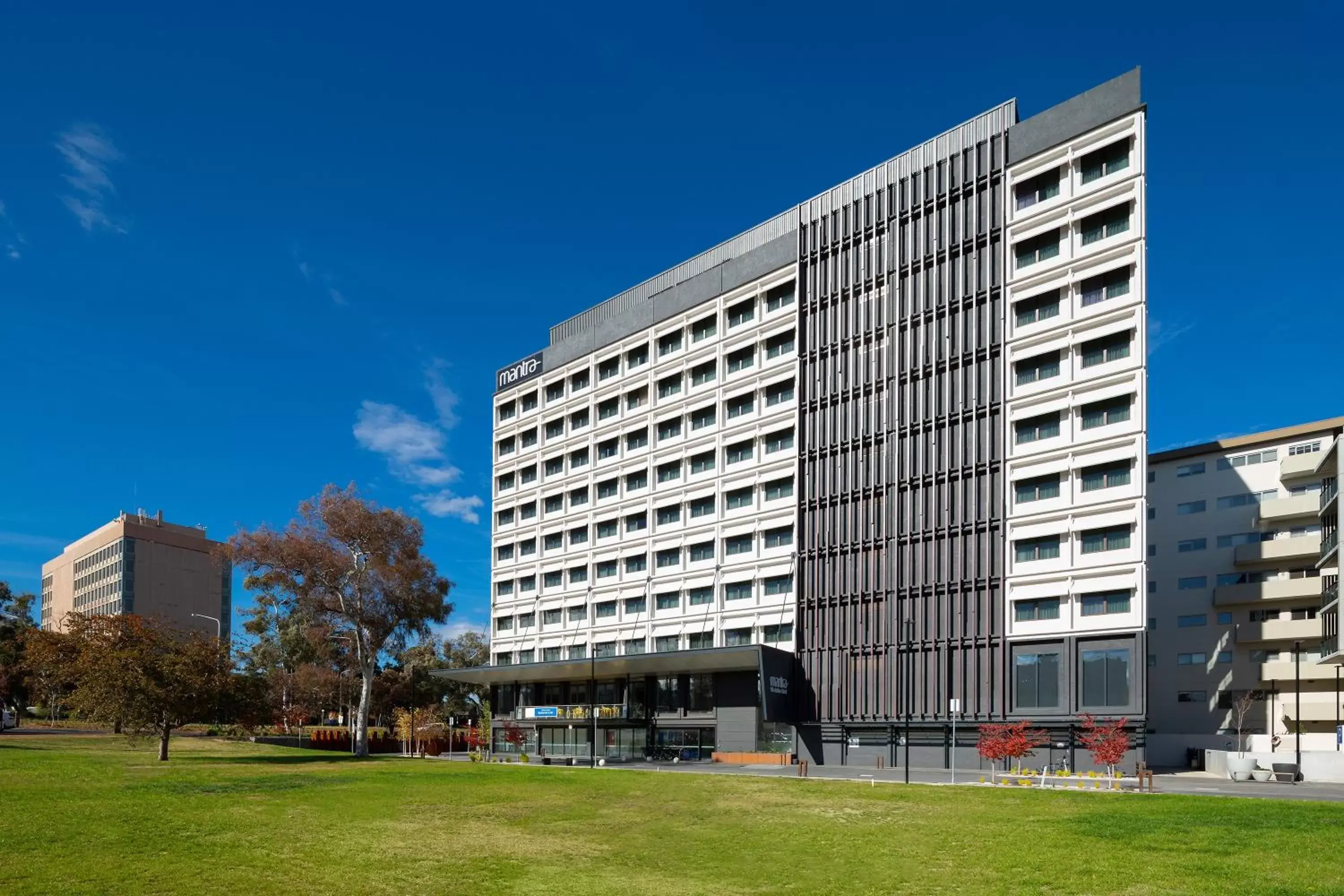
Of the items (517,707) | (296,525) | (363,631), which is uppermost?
(296,525)

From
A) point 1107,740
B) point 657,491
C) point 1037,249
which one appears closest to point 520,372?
point 657,491

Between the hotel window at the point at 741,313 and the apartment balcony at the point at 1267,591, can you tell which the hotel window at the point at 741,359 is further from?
the apartment balcony at the point at 1267,591

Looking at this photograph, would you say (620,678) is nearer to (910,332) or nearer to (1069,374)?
(910,332)

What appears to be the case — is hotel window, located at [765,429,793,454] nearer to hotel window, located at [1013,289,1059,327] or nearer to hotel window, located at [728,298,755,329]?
hotel window, located at [728,298,755,329]

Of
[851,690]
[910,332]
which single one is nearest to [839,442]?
[910,332]

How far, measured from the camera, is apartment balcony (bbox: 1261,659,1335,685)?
73188mm

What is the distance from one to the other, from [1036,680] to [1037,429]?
1473cm

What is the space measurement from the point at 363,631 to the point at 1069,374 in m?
55.5

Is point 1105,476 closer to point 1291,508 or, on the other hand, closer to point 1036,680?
point 1036,680

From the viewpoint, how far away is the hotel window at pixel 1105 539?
202 feet

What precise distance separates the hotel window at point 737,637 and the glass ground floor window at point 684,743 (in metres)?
6.52

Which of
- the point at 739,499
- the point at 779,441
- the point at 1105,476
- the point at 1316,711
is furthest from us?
the point at 739,499

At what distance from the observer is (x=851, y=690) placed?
73250 mm

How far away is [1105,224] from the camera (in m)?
64.8
